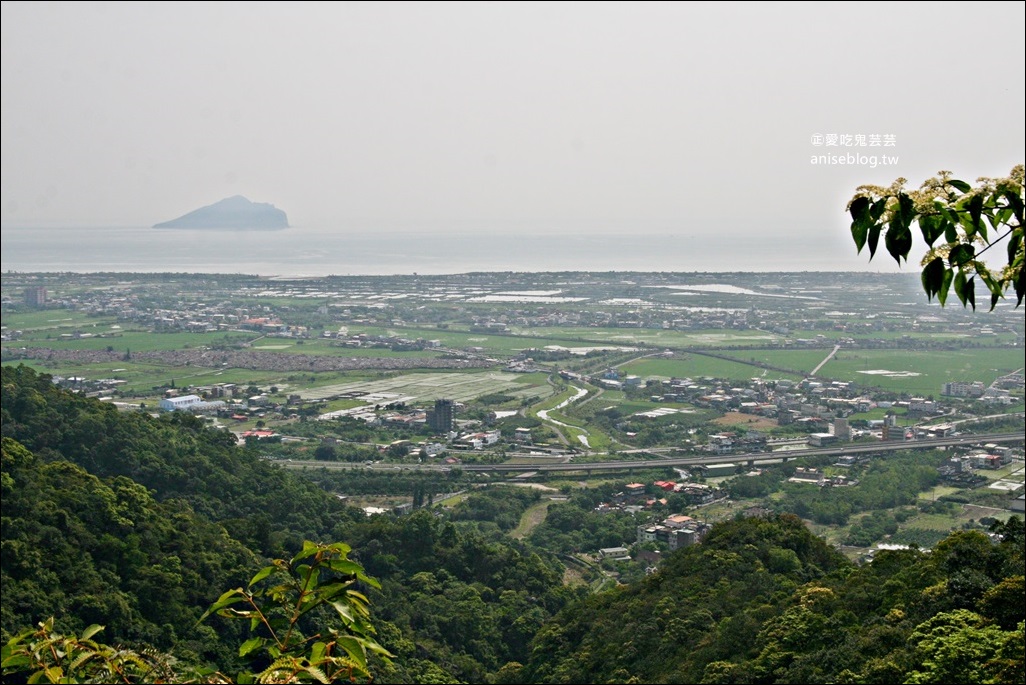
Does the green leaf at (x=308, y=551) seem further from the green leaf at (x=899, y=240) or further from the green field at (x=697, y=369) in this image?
the green field at (x=697, y=369)

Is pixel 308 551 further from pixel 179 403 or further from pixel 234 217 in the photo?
pixel 234 217

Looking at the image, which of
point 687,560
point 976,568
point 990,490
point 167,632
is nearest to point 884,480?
point 990,490

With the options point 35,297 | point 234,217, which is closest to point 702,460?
point 35,297

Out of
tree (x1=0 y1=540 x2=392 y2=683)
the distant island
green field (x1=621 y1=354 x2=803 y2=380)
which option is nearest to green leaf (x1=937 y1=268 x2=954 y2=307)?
tree (x1=0 y1=540 x2=392 y2=683)

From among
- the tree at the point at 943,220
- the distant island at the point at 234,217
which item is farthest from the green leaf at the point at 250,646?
the distant island at the point at 234,217

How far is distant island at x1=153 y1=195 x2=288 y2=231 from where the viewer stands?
3118 inches

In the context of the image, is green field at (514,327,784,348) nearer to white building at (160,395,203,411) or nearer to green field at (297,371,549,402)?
green field at (297,371,549,402)

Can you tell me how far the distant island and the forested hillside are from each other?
69.6m

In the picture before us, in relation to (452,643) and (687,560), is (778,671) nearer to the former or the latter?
(687,560)

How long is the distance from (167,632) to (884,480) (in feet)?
30.4

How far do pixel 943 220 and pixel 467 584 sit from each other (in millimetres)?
8866

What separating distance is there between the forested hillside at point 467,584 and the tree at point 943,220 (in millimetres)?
3417

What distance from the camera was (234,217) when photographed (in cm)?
8012

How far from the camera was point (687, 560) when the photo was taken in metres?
8.42
